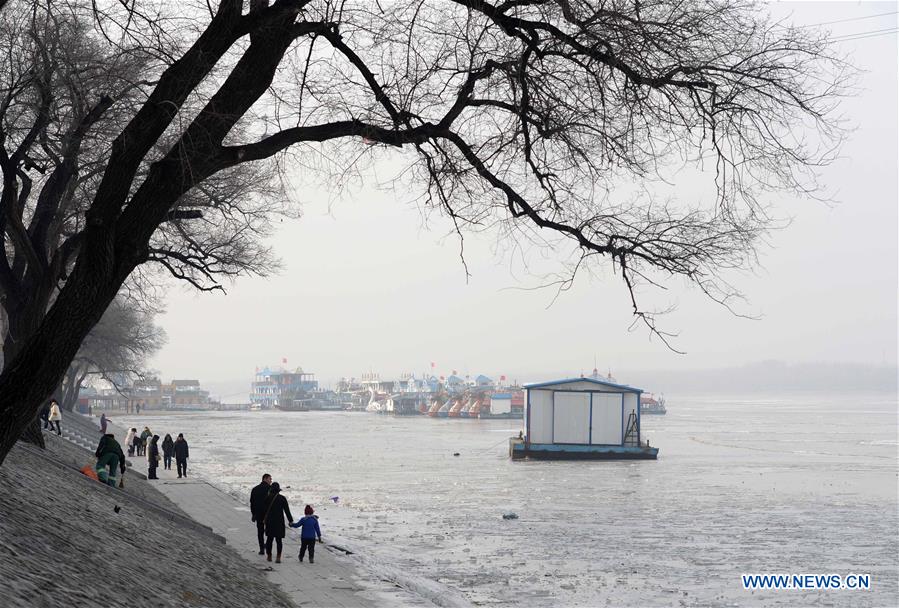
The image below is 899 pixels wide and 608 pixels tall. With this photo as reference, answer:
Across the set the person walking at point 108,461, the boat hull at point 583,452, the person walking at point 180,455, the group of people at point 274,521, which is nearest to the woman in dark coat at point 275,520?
the group of people at point 274,521

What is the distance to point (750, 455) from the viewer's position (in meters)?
62.2

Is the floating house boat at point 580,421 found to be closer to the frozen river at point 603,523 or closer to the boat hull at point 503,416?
the frozen river at point 603,523

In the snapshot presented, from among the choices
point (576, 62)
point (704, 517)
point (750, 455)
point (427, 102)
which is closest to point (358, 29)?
point (427, 102)

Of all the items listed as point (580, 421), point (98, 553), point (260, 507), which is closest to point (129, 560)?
point (98, 553)

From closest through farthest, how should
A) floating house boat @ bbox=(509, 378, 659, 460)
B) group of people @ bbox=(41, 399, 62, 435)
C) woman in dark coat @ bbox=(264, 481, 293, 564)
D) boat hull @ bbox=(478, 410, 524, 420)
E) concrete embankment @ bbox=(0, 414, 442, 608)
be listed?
1. concrete embankment @ bbox=(0, 414, 442, 608)
2. woman in dark coat @ bbox=(264, 481, 293, 564)
3. group of people @ bbox=(41, 399, 62, 435)
4. floating house boat @ bbox=(509, 378, 659, 460)
5. boat hull @ bbox=(478, 410, 524, 420)

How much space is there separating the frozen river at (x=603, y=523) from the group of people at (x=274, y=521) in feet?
5.00

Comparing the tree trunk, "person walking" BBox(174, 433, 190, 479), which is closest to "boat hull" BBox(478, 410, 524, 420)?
"person walking" BBox(174, 433, 190, 479)

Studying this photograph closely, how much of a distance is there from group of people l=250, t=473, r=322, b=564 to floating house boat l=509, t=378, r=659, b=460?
4000 centimetres

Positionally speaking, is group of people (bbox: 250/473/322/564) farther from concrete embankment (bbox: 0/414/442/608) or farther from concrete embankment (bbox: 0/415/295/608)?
concrete embankment (bbox: 0/415/295/608)

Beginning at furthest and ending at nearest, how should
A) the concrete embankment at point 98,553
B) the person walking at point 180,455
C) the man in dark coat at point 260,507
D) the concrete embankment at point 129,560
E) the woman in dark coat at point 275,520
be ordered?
1. the person walking at point 180,455
2. the man in dark coat at point 260,507
3. the woman in dark coat at point 275,520
4. the concrete embankment at point 129,560
5. the concrete embankment at point 98,553

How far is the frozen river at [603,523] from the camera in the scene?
61.1ft

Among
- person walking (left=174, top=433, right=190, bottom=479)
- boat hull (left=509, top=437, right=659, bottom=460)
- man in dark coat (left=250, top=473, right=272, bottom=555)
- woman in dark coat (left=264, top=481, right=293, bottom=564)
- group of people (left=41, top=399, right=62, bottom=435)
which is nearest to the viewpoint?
woman in dark coat (left=264, top=481, right=293, bottom=564)

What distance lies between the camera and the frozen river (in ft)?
61.1

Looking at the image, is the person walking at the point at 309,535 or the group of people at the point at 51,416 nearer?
the person walking at the point at 309,535
